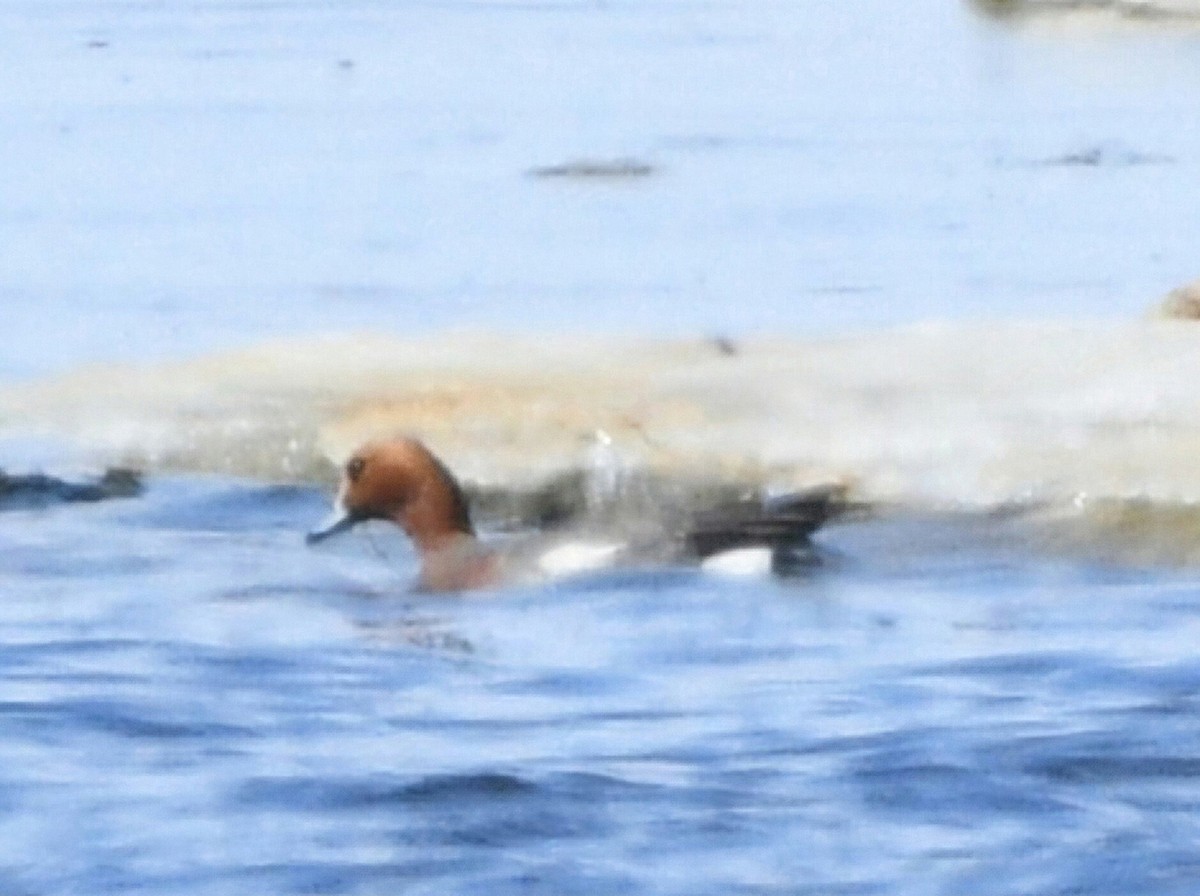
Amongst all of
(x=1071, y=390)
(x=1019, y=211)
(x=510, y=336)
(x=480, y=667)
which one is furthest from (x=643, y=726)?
(x=1019, y=211)

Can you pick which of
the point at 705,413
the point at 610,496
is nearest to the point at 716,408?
the point at 705,413

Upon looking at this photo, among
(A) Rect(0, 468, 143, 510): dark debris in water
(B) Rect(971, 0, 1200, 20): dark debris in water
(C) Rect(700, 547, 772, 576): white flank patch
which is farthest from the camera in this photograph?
(B) Rect(971, 0, 1200, 20): dark debris in water

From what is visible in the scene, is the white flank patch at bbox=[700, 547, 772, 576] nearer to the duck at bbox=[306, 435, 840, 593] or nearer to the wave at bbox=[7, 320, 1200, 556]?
the duck at bbox=[306, 435, 840, 593]

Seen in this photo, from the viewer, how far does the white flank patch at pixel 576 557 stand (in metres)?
10.8

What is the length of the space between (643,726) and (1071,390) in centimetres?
361

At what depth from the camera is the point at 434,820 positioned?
26.1 ft

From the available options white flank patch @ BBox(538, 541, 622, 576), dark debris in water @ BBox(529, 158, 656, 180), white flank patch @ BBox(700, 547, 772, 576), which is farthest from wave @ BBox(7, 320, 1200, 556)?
dark debris in water @ BBox(529, 158, 656, 180)

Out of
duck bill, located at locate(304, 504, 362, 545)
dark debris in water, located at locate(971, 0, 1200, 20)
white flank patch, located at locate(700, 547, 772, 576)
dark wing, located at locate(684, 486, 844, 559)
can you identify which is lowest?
dark debris in water, located at locate(971, 0, 1200, 20)

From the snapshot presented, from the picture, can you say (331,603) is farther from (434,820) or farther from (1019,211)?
(1019,211)

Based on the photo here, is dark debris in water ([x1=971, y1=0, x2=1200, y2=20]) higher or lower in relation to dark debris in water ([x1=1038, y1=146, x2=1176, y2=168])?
lower

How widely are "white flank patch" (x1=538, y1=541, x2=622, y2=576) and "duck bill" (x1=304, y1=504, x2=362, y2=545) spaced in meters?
0.80

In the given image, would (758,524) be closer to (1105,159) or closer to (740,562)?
(740,562)

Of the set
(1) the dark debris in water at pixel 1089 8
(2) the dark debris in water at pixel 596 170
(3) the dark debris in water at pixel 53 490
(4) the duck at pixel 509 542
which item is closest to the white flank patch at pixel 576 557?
(4) the duck at pixel 509 542

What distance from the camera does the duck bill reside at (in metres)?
11.5
